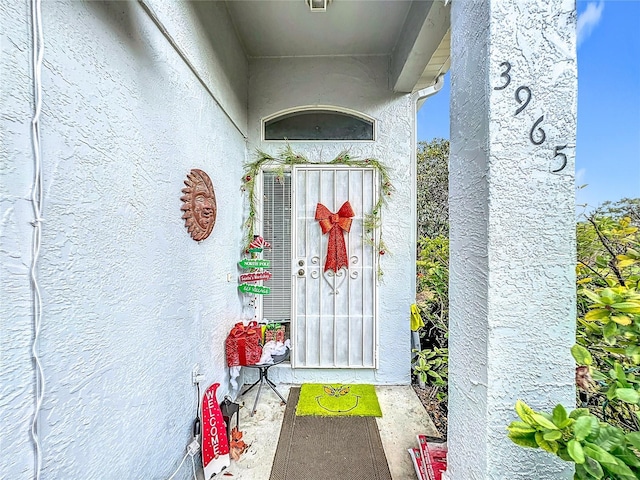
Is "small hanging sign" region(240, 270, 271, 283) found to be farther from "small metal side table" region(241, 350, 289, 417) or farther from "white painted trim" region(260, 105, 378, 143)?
"white painted trim" region(260, 105, 378, 143)

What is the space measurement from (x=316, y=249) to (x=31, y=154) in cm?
251

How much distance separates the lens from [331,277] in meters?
3.17

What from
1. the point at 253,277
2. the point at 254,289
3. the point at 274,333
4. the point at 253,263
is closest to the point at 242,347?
the point at 274,333

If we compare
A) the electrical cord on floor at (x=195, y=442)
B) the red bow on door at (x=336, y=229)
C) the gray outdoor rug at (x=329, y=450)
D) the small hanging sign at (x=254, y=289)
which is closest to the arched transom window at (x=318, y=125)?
the red bow on door at (x=336, y=229)

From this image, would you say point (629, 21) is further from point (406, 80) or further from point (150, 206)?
point (150, 206)

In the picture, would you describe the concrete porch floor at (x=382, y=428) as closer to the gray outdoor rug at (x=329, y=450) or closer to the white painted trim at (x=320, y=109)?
the gray outdoor rug at (x=329, y=450)

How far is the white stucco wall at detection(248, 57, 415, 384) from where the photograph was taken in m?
3.12

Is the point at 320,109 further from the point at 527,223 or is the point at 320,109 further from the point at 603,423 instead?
the point at 603,423

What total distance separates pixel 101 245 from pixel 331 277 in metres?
2.33

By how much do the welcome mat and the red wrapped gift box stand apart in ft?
2.23

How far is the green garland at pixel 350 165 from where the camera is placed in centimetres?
311

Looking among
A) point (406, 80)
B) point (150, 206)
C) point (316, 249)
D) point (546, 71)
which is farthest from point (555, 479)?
point (406, 80)

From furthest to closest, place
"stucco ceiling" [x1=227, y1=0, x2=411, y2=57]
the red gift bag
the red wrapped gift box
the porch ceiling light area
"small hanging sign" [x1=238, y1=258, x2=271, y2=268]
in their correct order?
the red gift bag → "small hanging sign" [x1=238, y1=258, x2=271, y2=268] → the red wrapped gift box → "stucco ceiling" [x1=227, y1=0, x2=411, y2=57] → the porch ceiling light area

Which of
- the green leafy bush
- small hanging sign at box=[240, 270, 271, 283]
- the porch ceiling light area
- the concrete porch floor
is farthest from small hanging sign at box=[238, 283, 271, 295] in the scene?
the porch ceiling light area
